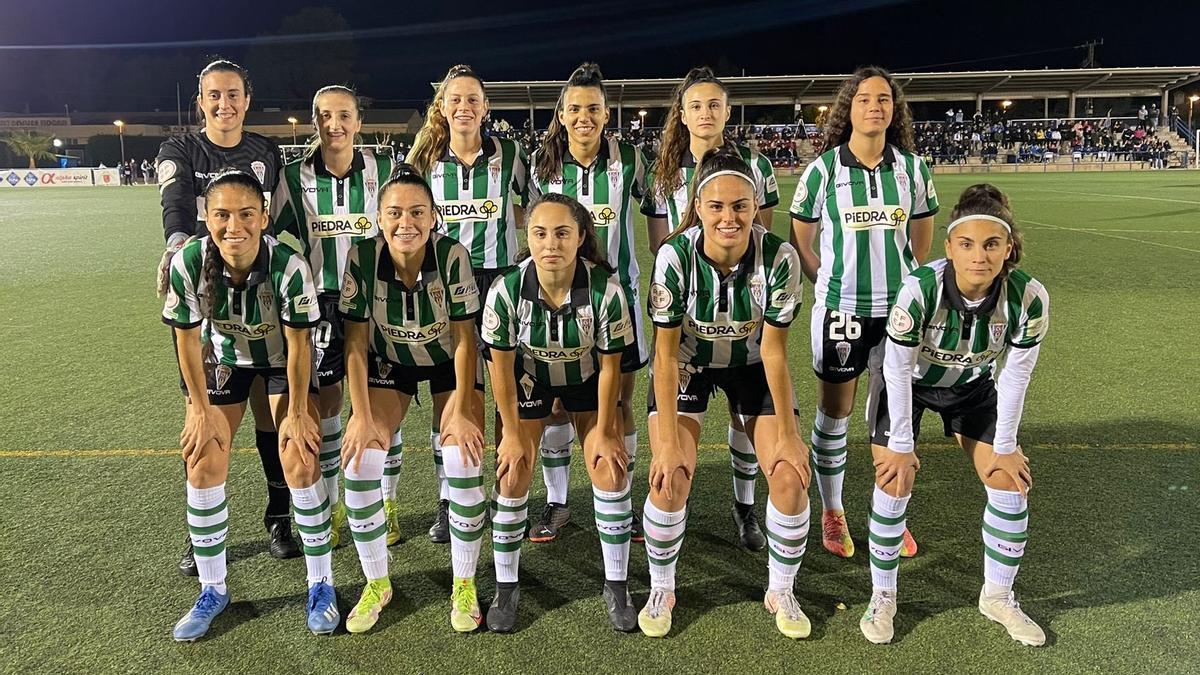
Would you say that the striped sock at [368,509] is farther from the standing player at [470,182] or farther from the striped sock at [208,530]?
the standing player at [470,182]

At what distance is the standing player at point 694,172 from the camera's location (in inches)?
134

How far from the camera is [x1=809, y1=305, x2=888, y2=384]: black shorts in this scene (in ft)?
10.7

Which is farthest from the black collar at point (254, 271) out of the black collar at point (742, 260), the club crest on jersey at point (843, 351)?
the club crest on jersey at point (843, 351)

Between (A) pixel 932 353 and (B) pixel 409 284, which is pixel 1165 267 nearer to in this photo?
(A) pixel 932 353

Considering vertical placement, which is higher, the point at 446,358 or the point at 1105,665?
the point at 446,358

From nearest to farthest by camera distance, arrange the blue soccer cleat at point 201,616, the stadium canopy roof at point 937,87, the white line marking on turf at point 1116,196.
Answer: the blue soccer cleat at point 201,616 → the white line marking on turf at point 1116,196 → the stadium canopy roof at point 937,87

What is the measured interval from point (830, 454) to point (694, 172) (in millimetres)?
1328

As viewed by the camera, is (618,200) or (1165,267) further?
(1165,267)

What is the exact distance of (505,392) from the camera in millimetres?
2777

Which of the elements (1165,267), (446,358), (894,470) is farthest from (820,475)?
(1165,267)

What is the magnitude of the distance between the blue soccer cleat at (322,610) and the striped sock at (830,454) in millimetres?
1992

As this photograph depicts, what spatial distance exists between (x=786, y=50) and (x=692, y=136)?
99.4m

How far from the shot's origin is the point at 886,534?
9.04 ft

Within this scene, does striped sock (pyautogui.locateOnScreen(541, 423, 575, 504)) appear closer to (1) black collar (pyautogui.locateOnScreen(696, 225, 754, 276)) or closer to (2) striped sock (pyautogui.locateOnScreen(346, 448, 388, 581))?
(2) striped sock (pyautogui.locateOnScreen(346, 448, 388, 581))
